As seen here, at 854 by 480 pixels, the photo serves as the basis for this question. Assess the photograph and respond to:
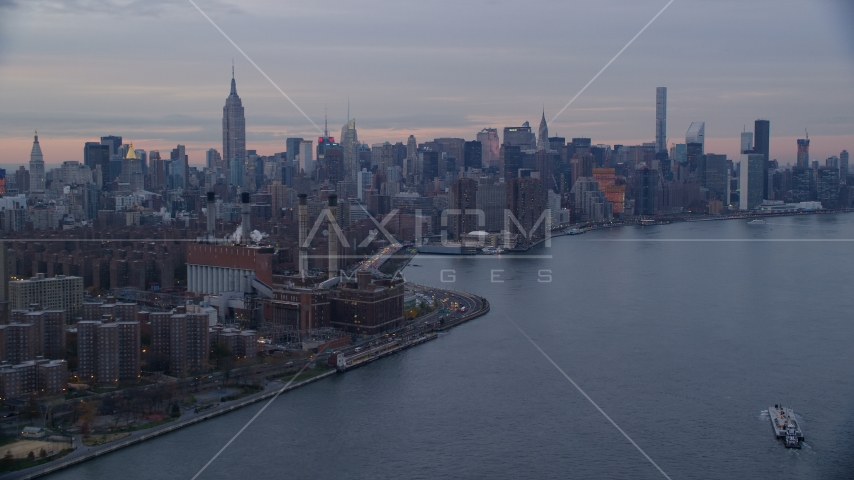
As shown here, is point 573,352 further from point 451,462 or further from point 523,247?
point 523,247

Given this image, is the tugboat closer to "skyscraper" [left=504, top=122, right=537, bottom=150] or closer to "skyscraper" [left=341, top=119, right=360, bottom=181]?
"skyscraper" [left=341, top=119, right=360, bottom=181]

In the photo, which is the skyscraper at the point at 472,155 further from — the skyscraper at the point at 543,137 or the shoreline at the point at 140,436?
the shoreline at the point at 140,436

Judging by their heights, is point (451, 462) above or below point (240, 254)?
below

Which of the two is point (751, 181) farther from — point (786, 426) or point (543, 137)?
point (786, 426)

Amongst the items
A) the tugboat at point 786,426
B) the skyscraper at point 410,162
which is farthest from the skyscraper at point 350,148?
the tugboat at point 786,426

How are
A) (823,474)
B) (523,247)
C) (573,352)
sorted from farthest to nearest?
(523,247) → (573,352) → (823,474)

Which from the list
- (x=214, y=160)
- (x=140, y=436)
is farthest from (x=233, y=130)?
(x=140, y=436)

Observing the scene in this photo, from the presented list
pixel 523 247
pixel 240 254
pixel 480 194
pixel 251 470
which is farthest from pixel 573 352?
pixel 480 194
